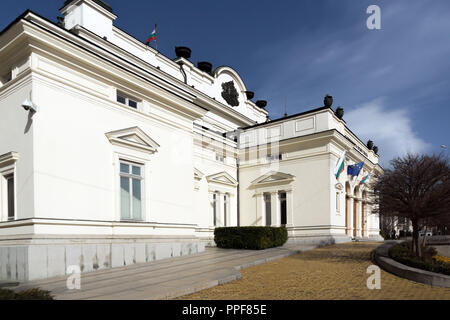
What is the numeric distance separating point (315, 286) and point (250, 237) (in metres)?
9.07

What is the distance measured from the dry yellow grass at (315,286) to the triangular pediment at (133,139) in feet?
21.0

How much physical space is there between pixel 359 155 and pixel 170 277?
2080cm

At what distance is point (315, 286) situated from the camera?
27.4ft

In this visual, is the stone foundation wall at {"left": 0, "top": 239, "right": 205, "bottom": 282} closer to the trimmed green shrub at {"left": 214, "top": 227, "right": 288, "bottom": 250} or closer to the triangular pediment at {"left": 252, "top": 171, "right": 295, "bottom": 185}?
the trimmed green shrub at {"left": 214, "top": 227, "right": 288, "bottom": 250}

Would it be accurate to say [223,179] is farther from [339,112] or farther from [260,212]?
[339,112]

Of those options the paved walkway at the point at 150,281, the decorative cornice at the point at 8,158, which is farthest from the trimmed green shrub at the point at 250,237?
the decorative cornice at the point at 8,158

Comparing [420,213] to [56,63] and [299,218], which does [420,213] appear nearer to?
[299,218]

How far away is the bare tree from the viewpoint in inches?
440

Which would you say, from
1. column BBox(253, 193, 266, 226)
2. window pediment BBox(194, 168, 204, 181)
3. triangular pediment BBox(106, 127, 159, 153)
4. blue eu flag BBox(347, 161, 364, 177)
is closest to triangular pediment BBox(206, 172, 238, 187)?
window pediment BBox(194, 168, 204, 181)

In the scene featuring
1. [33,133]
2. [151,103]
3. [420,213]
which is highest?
[151,103]

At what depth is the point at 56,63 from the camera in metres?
11.5

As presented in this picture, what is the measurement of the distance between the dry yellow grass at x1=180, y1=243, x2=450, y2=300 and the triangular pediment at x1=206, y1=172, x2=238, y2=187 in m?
10.2

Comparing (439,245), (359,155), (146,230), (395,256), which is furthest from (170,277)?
(359,155)

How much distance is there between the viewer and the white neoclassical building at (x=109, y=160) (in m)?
10.7
